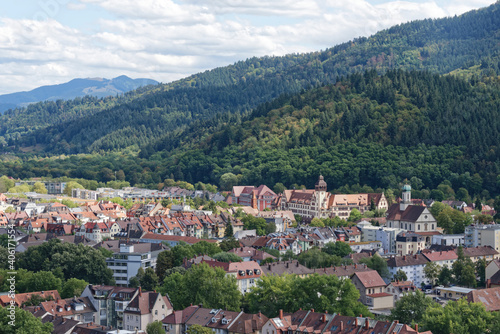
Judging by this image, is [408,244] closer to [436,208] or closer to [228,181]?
[436,208]

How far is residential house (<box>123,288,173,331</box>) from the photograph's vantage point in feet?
189

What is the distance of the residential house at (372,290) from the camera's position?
6881cm

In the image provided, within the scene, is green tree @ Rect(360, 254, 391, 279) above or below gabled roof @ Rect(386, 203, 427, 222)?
below

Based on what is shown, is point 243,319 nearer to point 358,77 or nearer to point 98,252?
point 98,252

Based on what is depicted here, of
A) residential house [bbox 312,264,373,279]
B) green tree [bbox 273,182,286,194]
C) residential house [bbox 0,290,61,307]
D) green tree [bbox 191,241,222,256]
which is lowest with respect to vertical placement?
residential house [bbox 312,264,373,279]

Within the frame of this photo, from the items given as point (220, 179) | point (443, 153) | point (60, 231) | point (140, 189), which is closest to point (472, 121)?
point (443, 153)

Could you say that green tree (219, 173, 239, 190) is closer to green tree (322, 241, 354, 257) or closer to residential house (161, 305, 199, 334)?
green tree (322, 241, 354, 257)

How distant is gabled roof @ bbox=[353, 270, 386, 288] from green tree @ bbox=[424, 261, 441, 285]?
27.4 ft

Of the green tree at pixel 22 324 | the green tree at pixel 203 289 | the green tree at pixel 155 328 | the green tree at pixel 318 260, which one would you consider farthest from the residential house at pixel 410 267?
the green tree at pixel 22 324

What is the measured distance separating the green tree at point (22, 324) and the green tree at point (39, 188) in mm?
108319

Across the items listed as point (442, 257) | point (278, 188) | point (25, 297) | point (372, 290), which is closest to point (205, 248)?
point (372, 290)

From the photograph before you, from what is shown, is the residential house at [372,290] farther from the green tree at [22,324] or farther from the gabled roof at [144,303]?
the green tree at [22,324]

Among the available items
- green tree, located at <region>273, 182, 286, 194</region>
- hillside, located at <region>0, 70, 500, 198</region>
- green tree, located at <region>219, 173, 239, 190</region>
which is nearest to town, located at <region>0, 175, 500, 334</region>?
green tree, located at <region>273, 182, 286, 194</region>

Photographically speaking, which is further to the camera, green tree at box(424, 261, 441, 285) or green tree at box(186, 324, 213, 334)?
green tree at box(424, 261, 441, 285)
